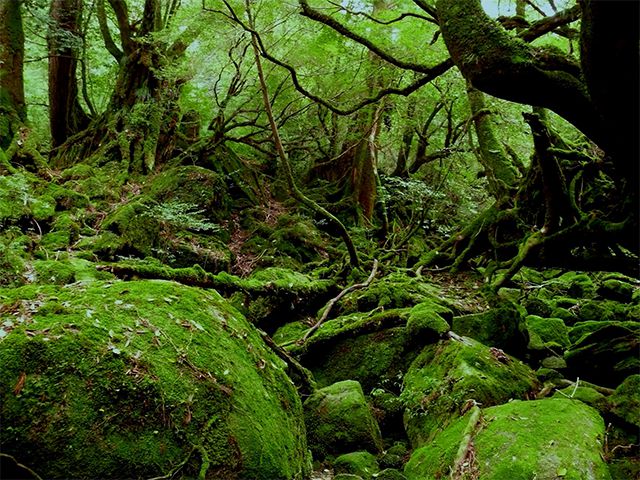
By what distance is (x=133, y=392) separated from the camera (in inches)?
104

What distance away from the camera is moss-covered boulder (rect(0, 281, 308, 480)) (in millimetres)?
2400

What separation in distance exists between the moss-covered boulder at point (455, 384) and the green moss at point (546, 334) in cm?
93

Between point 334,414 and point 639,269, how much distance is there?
352 centimetres

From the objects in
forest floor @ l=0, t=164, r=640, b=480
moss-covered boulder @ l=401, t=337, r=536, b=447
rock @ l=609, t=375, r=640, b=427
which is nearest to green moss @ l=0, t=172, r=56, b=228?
forest floor @ l=0, t=164, r=640, b=480

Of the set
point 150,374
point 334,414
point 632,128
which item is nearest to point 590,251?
point 632,128

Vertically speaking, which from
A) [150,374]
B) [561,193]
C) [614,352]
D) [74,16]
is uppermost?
[74,16]

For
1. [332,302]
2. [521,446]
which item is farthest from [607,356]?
[332,302]

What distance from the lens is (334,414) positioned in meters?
4.02

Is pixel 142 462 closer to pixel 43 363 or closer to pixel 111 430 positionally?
pixel 111 430

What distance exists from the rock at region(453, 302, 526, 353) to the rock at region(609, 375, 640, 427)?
5.22 feet

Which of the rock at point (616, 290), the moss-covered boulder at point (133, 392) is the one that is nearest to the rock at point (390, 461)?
the moss-covered boulder at point (133, 392)

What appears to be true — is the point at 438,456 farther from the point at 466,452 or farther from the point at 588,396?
the point at 588,396

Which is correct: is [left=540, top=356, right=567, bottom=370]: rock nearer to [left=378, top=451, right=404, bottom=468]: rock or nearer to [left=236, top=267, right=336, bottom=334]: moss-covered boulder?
[left=378, top=451, right=404, bottom=468]: rock

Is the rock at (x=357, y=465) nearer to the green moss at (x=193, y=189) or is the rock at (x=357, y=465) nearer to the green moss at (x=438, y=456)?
the green moss at (x=438, y=456)
